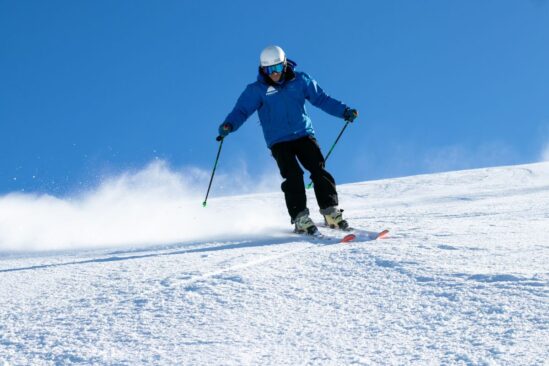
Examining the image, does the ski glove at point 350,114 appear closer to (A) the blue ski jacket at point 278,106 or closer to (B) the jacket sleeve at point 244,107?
(A) the blue ski jacket at point 278,106

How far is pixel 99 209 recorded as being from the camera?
11352 mm

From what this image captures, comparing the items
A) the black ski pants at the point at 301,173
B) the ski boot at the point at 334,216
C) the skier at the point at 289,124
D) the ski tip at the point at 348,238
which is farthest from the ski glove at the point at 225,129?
the ski tip at the point at 348,238

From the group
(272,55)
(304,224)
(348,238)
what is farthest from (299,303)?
(272,55)

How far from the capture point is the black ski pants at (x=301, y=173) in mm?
6023

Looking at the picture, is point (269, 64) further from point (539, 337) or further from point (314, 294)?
point (539, 337)

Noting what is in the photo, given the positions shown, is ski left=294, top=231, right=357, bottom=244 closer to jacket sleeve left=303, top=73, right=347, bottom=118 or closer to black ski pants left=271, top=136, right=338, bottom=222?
black ski pants left=271, top=136, right=338, bottom=222

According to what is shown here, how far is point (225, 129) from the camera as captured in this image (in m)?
6.23

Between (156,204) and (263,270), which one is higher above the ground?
(156,204)

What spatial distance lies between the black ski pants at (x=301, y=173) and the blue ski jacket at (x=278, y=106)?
98 millimetres

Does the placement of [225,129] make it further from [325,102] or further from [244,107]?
[325,102]

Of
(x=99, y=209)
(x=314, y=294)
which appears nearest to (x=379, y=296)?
(x=314, y=294)

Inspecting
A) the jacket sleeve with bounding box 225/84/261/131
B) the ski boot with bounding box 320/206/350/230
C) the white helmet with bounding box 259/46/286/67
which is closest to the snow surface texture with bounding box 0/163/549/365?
the ski boot with bounding box 320/206/350/230

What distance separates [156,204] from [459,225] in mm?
7962

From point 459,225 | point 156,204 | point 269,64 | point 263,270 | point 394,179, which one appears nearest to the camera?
point 263,270
